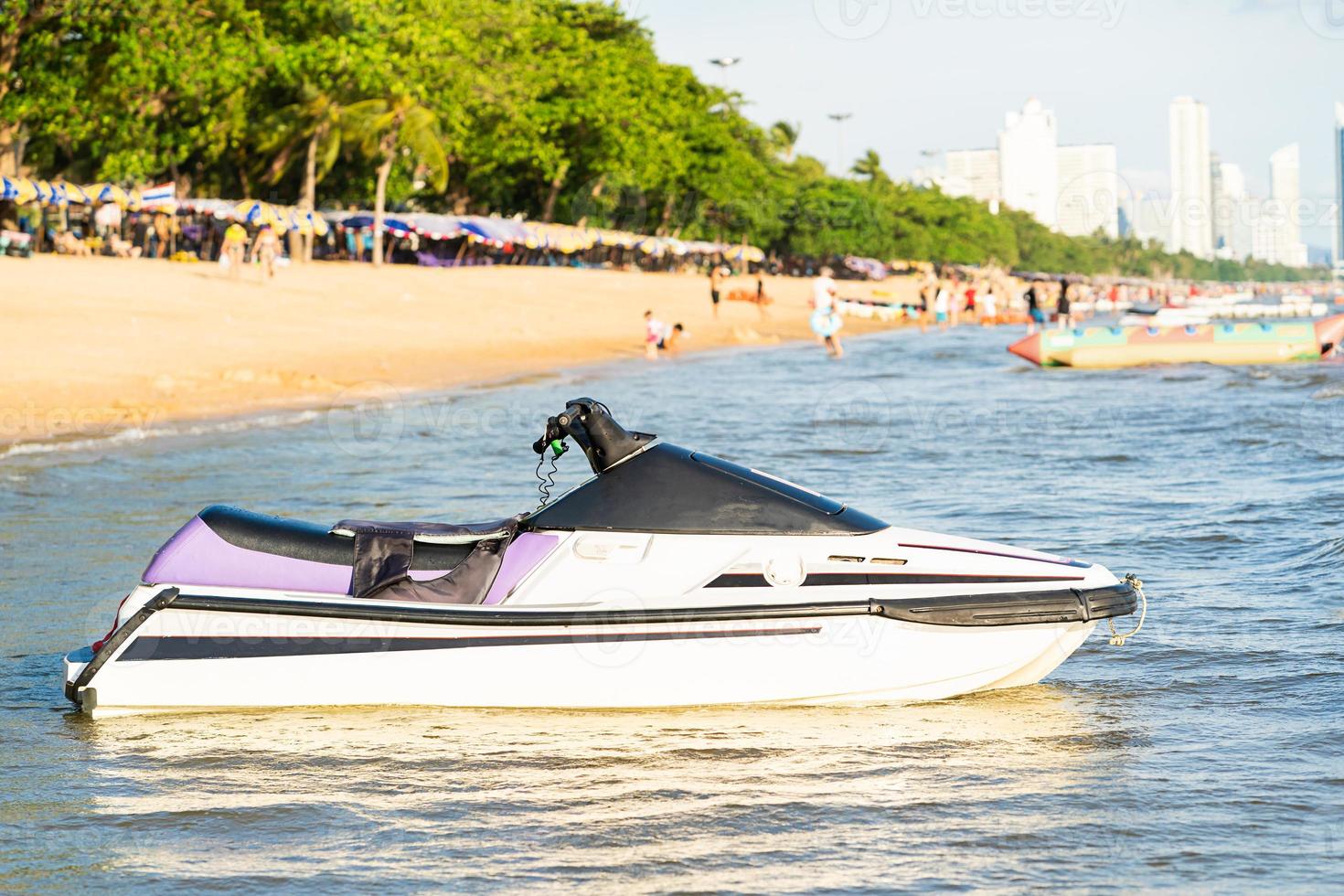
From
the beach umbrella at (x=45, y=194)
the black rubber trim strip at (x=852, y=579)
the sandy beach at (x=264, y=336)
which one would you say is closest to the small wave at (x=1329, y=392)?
the sandy beach at (x=264, y=336)

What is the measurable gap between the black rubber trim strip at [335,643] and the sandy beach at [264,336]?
1101 cm

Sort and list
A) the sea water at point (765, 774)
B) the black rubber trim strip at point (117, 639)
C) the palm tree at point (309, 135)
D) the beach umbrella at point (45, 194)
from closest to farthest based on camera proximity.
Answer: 1. the sea water at point (765, 774)
2. the black rubber trim strip at point (117, 639)
3. the beach umbrella at point (45, 194)
4. the palm tree at point (309, 135)

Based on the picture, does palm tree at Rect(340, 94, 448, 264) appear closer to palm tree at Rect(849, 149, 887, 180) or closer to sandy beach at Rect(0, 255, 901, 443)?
sandy beach at Rect(0, 255, 901, 443)

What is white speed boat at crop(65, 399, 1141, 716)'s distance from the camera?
5.86 m

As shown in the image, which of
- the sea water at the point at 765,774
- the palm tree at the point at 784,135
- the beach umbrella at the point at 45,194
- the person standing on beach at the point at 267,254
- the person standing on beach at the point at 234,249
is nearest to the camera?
the sea water at the point at 765,774

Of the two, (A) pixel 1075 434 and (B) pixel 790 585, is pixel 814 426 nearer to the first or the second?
(A) pixel 1075 434

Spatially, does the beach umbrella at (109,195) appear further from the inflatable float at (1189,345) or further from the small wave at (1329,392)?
the small wave at (1329,392)

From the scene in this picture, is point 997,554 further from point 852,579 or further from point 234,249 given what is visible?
point 234,249

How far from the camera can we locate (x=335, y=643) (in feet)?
19.5

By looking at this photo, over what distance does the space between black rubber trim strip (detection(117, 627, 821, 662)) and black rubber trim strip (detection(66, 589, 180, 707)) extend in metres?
0.05

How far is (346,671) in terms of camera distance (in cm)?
598

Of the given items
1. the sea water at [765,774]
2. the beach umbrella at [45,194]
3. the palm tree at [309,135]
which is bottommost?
the sea water at [765,774]

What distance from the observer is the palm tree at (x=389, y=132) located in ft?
139

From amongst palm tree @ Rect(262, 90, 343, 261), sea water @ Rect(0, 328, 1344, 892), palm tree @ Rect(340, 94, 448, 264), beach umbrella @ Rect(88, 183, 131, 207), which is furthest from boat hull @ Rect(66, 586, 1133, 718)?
palm tree @ Rect(262, 90, 343, 261)
